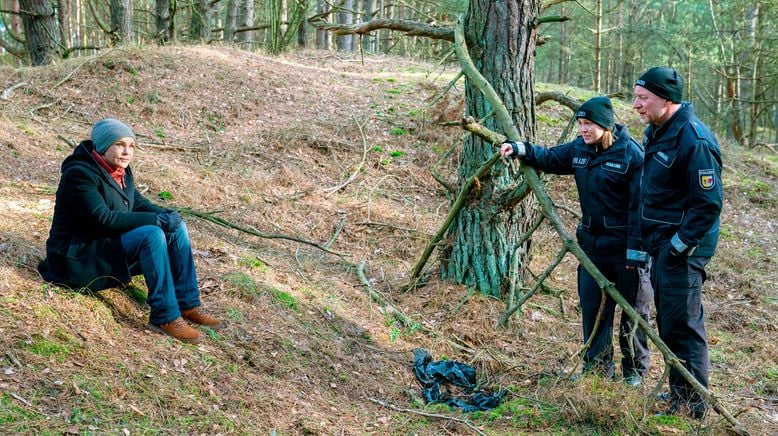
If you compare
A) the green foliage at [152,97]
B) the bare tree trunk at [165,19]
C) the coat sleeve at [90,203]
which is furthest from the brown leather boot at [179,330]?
the bare tree trunk at [165,19]

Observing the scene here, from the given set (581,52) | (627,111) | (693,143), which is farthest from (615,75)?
(693,143)

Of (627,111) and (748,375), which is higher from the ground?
(627,111)

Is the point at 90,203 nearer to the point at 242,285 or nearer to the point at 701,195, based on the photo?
the point at 242,285

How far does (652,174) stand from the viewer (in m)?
4.16

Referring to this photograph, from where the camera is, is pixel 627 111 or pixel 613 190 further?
pixel 627 111

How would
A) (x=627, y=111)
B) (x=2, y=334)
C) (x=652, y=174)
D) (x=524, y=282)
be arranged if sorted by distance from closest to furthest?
(x=2, y=334), (x=652, y=174), (x=524, y=282), (x=627, y=111)

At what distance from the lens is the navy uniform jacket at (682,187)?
3887 millimetres

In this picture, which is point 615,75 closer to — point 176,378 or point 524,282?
point 524,282

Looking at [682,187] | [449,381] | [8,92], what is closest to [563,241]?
[682,187]

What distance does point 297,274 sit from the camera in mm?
6340

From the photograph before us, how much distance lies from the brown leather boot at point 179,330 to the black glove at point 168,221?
0.63 m

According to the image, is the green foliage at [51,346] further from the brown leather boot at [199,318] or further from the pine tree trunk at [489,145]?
the pine tree trunk at [489,145]

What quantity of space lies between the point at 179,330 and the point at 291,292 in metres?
1.49

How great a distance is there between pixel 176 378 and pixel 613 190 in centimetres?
323
